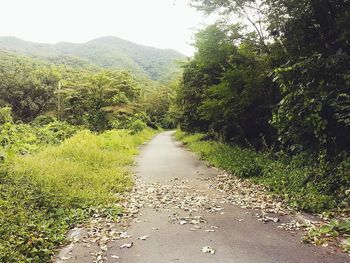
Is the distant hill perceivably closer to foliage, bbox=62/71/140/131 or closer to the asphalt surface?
foliage, bbox=62/71/140/131

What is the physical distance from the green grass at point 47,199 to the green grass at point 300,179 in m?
4.54

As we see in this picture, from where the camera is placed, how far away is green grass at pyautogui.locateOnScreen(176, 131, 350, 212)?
8859 millimetres

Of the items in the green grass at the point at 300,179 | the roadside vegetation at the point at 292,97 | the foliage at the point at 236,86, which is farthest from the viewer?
the foliage at the point at 236,86

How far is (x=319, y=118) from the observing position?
9.65 m

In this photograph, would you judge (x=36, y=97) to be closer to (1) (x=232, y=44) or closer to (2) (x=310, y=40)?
(1) (x=232, y=44)

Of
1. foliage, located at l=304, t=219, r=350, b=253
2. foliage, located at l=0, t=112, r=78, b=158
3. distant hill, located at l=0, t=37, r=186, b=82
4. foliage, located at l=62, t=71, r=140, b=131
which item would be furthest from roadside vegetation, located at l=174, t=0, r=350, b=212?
distant hill, located at l=0, t=37, r=186, b=82

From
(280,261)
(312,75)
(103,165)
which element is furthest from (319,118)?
(103,165)

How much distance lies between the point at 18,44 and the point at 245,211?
184 metres

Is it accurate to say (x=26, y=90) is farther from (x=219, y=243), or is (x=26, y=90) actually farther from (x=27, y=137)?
(x=219, y=243)

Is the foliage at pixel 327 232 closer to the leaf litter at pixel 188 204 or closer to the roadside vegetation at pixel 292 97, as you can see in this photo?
the leaf litter at pixel 188 204

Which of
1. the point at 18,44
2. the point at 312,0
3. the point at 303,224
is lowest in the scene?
the point at 303,224

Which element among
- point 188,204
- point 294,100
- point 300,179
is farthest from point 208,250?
point 294,100

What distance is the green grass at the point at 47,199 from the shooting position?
6559 mm

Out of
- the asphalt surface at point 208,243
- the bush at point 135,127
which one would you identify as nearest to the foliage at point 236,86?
the asphalt surface at point 208,243
